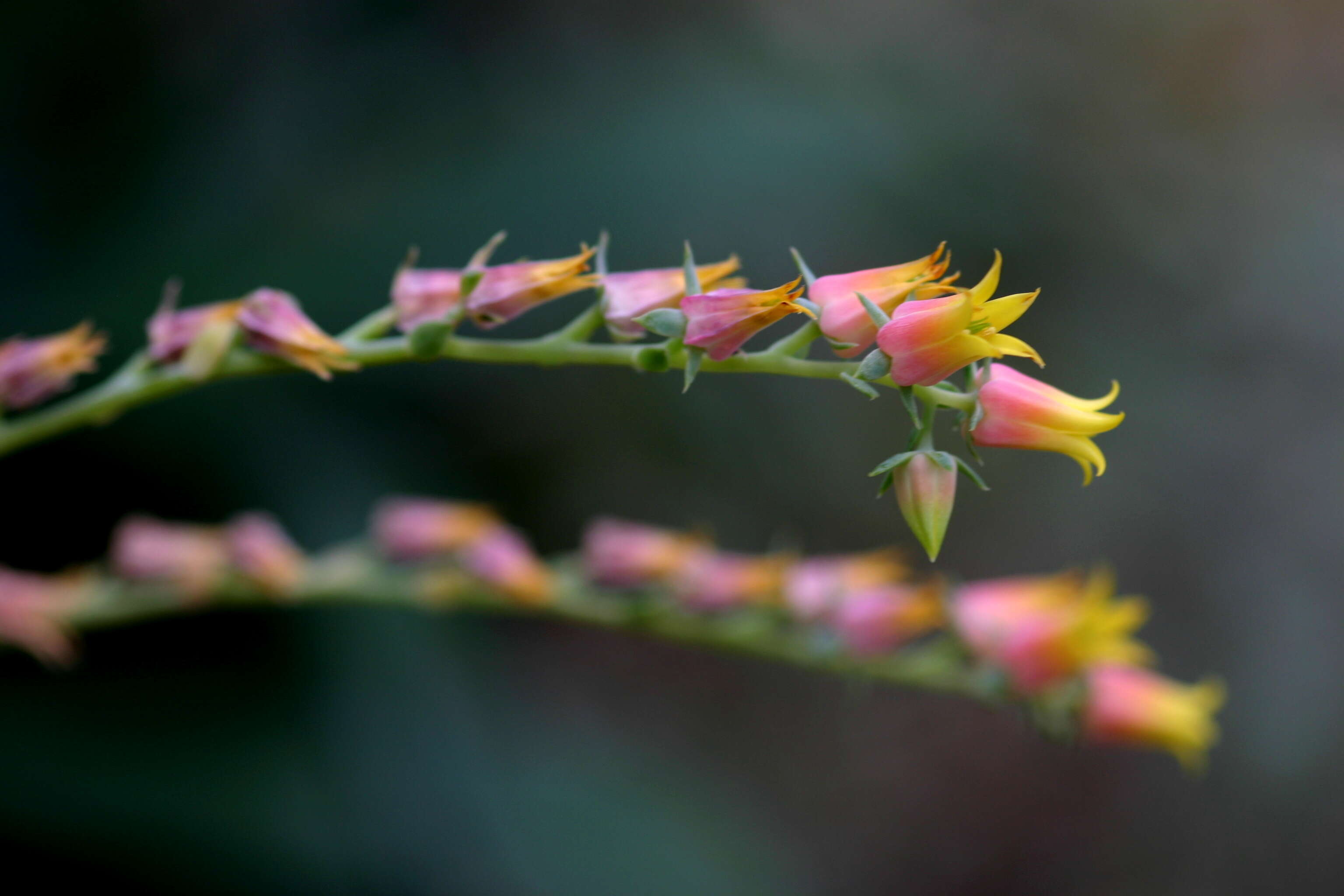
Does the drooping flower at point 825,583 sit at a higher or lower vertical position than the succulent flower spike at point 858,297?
higher

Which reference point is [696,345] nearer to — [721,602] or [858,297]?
[858,297]

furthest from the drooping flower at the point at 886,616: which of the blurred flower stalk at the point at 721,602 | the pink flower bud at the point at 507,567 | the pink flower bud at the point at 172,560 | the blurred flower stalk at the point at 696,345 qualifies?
the pink flower bud at the point at 172,560

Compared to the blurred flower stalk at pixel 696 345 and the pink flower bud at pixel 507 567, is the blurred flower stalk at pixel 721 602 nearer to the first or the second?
the pink flower bud at pixel 507 567

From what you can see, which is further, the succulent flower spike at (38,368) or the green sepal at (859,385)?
the succulent flower spike at (38,368)

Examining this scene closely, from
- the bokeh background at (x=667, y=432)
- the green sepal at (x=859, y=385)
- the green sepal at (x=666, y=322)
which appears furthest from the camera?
the bokeh background at (x=667, y=432)

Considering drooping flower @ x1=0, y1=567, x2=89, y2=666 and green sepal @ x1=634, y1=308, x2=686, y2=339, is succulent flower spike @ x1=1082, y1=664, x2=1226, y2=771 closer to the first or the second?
green sepal @ x1=634, y1=308, x2=686, y2=339

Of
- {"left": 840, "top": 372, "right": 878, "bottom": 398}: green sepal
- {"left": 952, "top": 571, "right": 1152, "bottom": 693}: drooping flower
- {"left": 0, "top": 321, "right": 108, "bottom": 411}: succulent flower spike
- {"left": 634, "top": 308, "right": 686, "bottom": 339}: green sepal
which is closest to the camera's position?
{"left": 840, "top": 372, "right": 878, "bottom": 398}: green sepal

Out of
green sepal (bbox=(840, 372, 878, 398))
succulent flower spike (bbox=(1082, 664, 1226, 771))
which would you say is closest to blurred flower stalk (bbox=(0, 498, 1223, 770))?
succulent flower spike (bbox=(1082, 664, 1226, 771))
